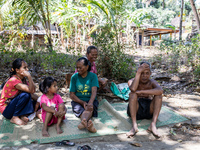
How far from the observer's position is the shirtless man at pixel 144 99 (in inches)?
110

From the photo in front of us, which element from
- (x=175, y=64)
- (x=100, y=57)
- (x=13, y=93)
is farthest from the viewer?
(x=175, y=64)

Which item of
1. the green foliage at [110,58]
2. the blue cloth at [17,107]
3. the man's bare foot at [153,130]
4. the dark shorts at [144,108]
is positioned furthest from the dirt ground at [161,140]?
the green foliage at [110,58]

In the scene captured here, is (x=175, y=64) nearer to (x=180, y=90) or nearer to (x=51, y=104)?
(x=180, y=90)

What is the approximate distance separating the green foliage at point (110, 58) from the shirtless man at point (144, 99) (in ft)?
6.63

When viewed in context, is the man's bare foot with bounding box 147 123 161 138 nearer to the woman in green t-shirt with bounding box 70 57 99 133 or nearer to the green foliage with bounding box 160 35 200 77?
the woman in green t-shirt with bounding box 70 57 99 133

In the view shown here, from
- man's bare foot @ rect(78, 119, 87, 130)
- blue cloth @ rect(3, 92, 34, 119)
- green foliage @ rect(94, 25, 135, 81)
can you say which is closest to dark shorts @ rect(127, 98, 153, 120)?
man's bare foot @ rect(78, 119, 87, 130)

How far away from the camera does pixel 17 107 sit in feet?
9.66

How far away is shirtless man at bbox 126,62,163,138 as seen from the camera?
2783 millimetres

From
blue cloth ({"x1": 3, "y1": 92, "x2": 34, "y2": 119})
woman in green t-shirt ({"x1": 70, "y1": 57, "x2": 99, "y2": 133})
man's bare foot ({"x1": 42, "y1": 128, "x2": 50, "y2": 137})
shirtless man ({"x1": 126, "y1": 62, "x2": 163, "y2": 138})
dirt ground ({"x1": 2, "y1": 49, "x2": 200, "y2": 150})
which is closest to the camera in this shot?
dirt ground ({"x1": 2, "y1": 49, "x2": 200, "y2": 150})

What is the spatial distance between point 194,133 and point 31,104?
8.80ft

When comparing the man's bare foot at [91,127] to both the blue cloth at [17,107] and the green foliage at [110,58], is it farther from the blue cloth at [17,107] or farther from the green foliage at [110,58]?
the green foliage at [110,58]

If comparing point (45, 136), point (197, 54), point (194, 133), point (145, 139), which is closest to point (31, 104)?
point (45, 136)

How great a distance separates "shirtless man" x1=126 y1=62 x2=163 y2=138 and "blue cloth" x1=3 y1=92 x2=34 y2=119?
5.61 ft

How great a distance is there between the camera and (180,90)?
5.18 meters
